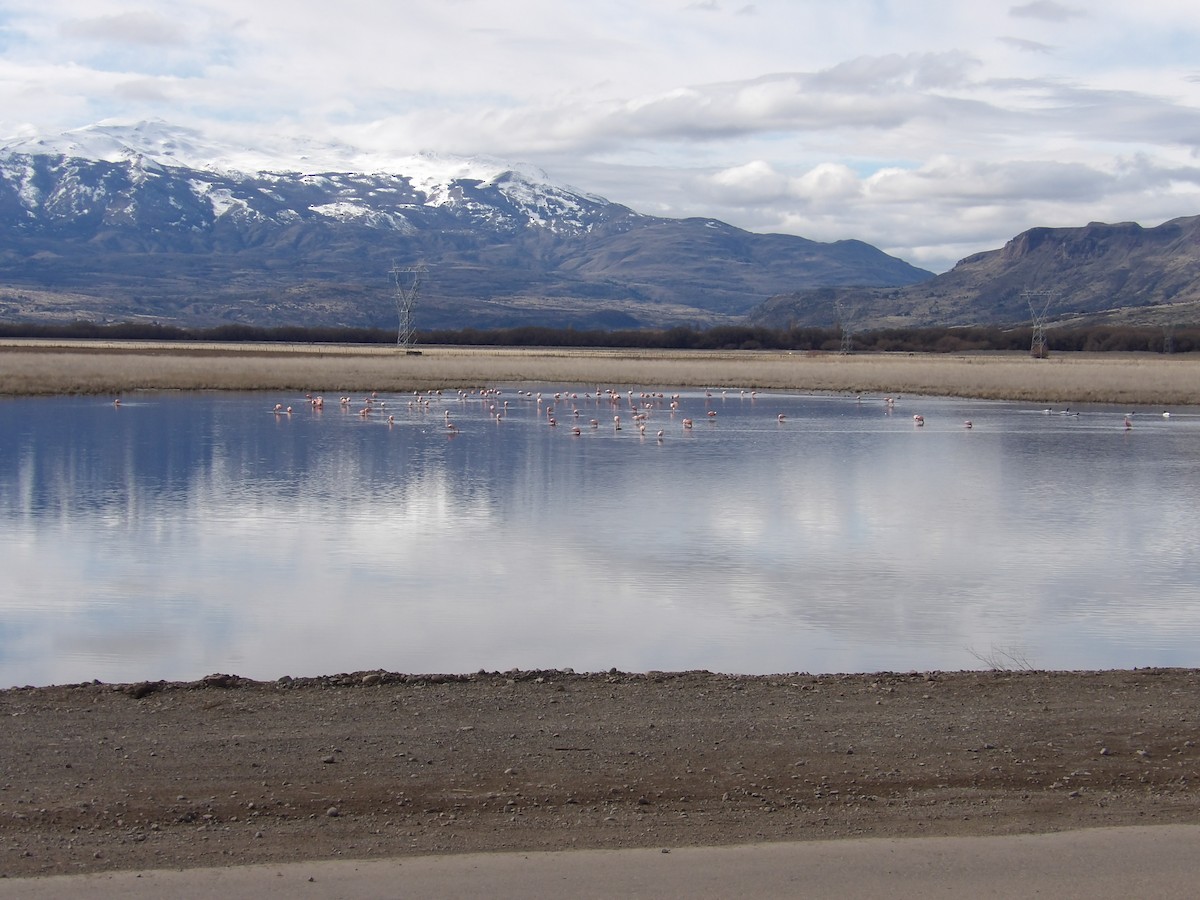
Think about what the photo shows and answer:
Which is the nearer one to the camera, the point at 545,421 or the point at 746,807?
the point at 746,807

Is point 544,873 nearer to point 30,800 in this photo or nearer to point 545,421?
point 30,800

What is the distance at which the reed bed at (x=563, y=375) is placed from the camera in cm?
5375

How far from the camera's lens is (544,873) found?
18.9 ft

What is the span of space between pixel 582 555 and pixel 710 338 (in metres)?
125

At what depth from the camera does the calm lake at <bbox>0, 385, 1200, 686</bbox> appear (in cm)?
1090

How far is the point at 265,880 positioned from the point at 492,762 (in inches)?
66.9

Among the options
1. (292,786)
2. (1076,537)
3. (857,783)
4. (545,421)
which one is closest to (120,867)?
(292,786)

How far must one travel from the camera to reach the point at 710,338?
458ft

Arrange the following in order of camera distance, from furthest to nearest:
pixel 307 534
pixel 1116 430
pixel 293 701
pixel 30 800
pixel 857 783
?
pixel 1116 430
pixel 307 534
pixel 293 701
pixel 857 783
pixel 30 800

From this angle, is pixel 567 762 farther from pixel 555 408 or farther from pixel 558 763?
pixel 555 408

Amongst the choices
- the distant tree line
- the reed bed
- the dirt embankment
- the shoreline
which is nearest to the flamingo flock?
the reed bed

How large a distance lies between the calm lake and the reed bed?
2320 centimetres

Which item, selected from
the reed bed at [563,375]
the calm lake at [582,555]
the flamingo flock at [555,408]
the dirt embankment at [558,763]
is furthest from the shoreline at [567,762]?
the reed bed at [563,375]

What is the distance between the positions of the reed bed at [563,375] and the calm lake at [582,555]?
23.2 m
